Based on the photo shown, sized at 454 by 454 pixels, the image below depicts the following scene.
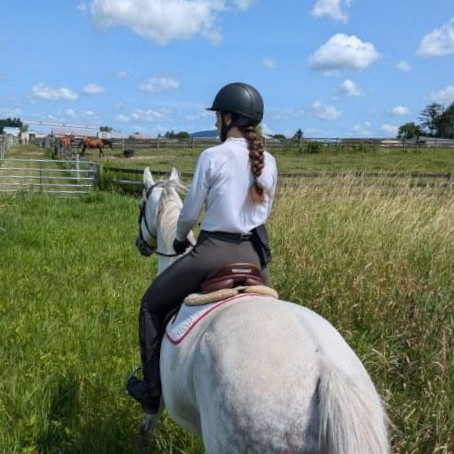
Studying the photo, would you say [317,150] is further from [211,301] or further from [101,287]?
[211,301]

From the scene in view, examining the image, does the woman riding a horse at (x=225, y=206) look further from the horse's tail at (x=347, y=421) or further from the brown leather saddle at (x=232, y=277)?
the horse's tail at (x=347, y=421)

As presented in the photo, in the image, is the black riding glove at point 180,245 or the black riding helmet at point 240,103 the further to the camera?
the black riding glove at point 180,245

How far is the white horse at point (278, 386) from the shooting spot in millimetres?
2012

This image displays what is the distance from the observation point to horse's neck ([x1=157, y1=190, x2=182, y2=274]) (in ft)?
13.3

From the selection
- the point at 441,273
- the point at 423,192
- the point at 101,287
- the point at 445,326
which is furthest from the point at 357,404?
the point at 423,192

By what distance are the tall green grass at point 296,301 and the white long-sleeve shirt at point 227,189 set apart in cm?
167

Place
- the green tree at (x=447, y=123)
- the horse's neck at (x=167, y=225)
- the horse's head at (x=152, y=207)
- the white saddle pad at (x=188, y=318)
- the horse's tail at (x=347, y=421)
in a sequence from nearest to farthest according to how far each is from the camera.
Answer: the horse's tail at (x=347, y=421) < the white saddle pad at (x=188, y=318) < the horse's neck at (x=167, y=225) < the horse's head at (x=152, y=207) < the green tree at (x=447, y=123)

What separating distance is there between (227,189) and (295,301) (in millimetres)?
3118


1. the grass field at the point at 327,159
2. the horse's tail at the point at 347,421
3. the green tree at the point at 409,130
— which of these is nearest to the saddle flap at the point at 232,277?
the horse's tail at the point at 347,421

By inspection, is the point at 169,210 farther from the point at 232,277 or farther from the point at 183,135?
the point at 183,135

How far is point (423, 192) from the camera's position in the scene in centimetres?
859

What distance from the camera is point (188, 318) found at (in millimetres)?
2809

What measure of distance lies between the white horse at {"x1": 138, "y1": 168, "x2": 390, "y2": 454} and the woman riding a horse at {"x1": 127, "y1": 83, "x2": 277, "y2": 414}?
0.50 metres

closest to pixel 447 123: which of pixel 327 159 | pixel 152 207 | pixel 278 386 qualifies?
pixel 327 159
